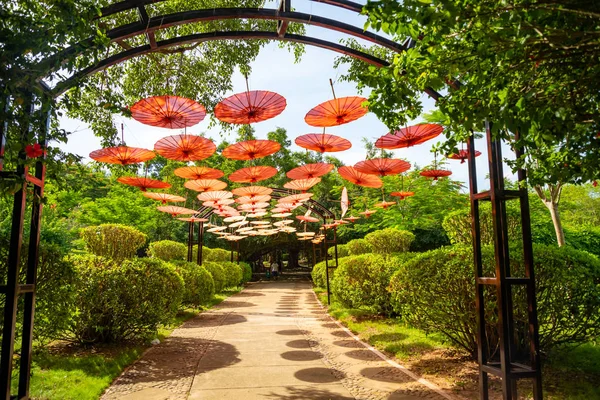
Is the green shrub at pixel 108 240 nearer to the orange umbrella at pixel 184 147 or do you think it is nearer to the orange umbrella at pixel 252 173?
the orange umbrella at pixel 184 147

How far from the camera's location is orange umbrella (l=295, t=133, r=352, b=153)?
22.7 feet

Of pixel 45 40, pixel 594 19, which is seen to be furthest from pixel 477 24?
pixel 45 40

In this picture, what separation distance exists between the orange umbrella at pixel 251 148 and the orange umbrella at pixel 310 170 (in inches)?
69.6

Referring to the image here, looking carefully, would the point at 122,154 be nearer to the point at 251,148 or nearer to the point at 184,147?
the point at 184,147

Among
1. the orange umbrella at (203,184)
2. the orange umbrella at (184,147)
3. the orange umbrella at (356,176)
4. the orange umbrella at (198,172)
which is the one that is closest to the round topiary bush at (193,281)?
the orange umbrella at (203,184)

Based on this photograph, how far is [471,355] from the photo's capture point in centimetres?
550

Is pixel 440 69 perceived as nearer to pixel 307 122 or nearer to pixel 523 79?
pixel 523 79

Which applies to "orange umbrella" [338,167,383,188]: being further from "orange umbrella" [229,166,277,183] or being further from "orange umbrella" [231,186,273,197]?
"orange umbrella" [231,186,273,197]

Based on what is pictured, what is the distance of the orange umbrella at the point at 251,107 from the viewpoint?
5.45 meters

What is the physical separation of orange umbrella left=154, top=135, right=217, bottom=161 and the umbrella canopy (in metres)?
2.05

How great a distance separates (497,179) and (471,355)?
3044 millimetres

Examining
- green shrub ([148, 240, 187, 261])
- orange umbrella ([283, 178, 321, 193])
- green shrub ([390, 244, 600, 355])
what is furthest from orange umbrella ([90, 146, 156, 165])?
green shrub ([148, 240, 187, 261])

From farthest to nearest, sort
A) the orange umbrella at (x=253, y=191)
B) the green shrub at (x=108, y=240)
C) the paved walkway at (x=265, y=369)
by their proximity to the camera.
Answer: the orange umbrella at (x=253, y=191)
the green shrub at (x=108, y=240)
the paved walkway at (x=265, y=369)

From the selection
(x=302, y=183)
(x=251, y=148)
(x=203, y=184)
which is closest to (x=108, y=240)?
(x=203, y=184)
